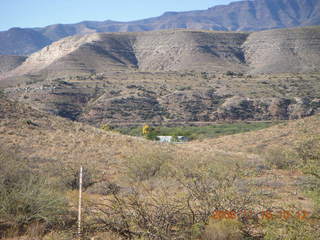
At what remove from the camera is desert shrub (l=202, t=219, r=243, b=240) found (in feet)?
29.6

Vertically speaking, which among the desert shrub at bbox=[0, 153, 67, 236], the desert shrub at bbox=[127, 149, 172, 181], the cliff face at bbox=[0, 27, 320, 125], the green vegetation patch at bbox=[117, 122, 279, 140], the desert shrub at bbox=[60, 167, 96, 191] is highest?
the desert shrub at bbox=[0, 153, 67, 236]

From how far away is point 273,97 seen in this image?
214 feet

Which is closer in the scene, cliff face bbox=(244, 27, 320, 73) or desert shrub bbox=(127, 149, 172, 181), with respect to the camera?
desert shrub bbox=(127, 149, 172, 181)

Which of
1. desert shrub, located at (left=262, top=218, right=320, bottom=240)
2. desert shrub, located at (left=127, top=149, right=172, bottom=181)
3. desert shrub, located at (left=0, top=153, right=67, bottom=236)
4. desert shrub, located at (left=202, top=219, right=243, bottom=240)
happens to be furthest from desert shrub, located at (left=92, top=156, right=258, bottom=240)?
desert shrub, located at (left=127, top=149, right=172, bottom=181)

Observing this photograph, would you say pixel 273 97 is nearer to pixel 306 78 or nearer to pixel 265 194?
pixel 306 78

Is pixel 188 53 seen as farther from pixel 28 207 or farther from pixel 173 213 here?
pixel 173 213

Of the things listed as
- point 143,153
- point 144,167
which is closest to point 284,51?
point 143,153

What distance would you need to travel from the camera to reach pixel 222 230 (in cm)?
902

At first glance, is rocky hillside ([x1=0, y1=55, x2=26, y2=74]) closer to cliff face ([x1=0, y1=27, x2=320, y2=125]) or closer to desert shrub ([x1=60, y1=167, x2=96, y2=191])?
cliff face ([x1=0, y1=27, x2=320, y2=125])

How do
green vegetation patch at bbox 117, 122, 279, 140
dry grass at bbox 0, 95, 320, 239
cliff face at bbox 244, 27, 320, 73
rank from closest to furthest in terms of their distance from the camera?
1. dry grass at bbox 0, 95, 320, 239
2. green vegetation patch at bbox 117, 122, 279, 140
3. cliff face at bbox 244, 27, 320, 73

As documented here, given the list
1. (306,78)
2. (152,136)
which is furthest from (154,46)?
(152,136)

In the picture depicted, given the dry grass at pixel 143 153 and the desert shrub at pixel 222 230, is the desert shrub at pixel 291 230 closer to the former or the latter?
the desert shrub at pixel 222 230

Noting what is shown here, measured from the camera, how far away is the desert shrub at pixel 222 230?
9008mm
